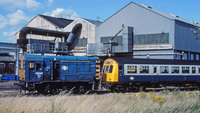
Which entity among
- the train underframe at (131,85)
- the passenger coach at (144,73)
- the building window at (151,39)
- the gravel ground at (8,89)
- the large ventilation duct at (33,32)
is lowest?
the gravel ground at (8,89)

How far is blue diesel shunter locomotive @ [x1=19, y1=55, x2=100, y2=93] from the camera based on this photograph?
2172cm

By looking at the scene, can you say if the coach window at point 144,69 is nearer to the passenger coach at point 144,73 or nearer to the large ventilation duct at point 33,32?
the passenger coach at point 144,73

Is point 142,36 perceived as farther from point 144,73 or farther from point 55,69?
point 55,69

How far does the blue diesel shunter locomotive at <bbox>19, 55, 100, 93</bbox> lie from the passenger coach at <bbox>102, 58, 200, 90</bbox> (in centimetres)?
186

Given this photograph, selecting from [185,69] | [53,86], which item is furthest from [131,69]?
[53,86]

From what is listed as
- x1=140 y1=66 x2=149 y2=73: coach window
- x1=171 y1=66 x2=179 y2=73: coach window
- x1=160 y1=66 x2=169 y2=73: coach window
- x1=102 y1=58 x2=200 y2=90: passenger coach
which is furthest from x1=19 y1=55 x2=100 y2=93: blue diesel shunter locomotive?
x1=171 y1=66 x2=179 y2=73: coach window

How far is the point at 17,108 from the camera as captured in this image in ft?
32.0

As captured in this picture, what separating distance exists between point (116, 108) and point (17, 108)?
4028 millimetres

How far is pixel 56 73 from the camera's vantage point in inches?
898

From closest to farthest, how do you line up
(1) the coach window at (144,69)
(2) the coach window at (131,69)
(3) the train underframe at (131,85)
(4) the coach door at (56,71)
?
(4) the coach door at (56,71)
(3) the train underframe at (131,85)
(2) the coach window at (131,69)
(1) the coach window at (144,69)

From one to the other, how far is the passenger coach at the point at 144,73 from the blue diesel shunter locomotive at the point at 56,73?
1.86 meters

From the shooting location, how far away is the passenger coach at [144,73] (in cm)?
2420

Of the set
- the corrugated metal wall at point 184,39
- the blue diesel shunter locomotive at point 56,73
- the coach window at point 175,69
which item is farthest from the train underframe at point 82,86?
the corrugated metal wall at point 184,39

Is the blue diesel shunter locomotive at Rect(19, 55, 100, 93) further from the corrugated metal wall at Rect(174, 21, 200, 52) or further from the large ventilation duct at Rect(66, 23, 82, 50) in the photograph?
the large ventilation duct at Rect(66, 23, 82, 50)
